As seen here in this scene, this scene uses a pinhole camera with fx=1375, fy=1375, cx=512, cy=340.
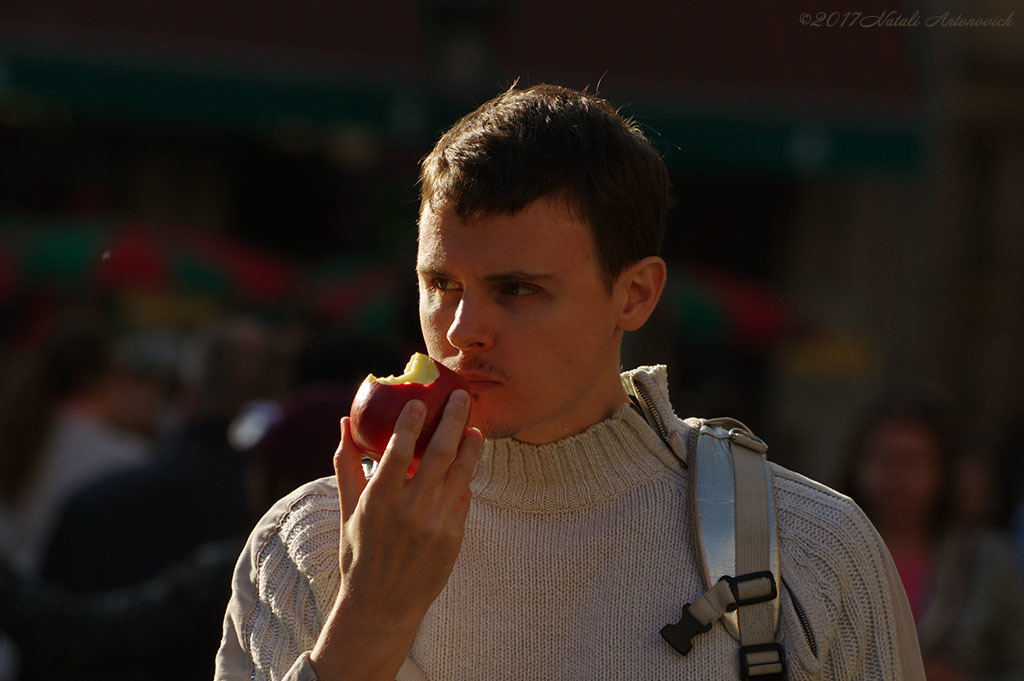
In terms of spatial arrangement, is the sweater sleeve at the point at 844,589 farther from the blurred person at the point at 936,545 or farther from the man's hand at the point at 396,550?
the blurred person at the point at 936,545

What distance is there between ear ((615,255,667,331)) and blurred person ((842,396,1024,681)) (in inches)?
82.5

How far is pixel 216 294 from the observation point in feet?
32.9

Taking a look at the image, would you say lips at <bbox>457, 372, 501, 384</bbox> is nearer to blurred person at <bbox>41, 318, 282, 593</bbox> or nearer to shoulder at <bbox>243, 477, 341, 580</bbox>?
shoulder at <bbox>243, 477, 341, 580</bbox>

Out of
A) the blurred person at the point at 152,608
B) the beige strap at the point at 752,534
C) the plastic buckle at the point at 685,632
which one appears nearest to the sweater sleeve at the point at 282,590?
the plastic buckle at the point at 685,632

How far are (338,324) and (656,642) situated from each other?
24.0 ft

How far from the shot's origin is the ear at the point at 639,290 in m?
2.30

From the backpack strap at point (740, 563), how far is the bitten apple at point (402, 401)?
44 centimetres

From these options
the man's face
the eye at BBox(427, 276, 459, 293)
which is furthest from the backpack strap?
the eye at BBox(427, 276, 459, 293)

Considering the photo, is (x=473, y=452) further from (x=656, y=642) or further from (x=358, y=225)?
(x=358, y=225)

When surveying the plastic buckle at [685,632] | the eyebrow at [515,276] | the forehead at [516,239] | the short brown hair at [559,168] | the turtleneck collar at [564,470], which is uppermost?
the short brown hair at [559,168]

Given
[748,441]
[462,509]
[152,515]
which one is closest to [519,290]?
[462,509]

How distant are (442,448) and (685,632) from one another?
0.48 meters

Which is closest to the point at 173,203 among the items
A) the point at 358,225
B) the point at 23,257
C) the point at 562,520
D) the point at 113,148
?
the point at 113,148

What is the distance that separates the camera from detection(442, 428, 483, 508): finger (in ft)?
6.49
